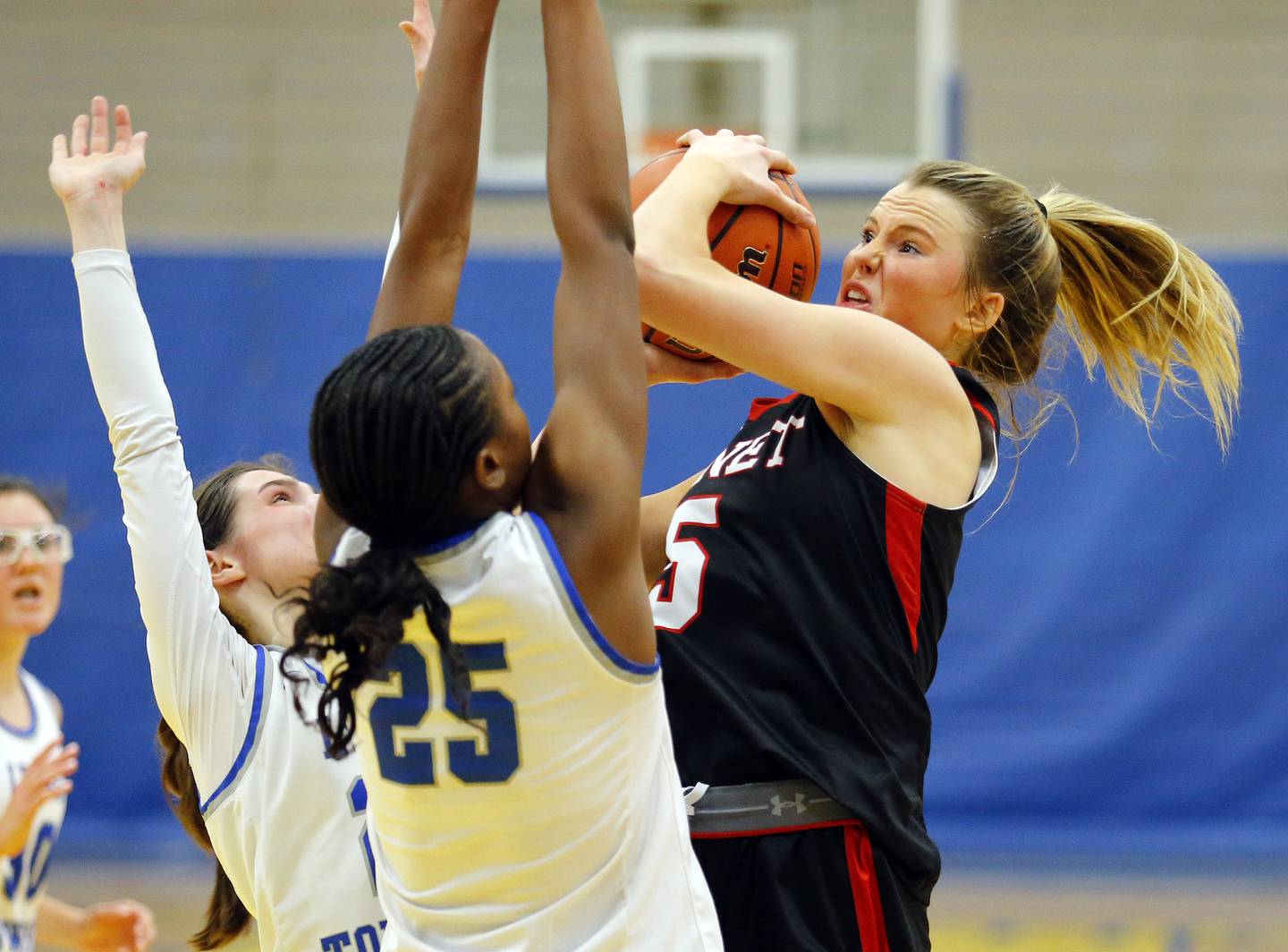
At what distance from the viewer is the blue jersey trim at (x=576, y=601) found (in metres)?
1.69

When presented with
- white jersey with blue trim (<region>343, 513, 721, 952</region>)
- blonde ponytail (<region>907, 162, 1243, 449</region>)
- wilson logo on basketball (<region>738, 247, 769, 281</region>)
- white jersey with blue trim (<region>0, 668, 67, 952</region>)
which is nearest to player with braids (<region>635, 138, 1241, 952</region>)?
wilson logo on basketball (<region>738, 247, 769, 281</region>)

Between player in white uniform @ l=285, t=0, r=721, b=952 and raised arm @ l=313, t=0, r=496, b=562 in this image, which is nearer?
player in white uniform @ l=285, t=0, r=721, b=952

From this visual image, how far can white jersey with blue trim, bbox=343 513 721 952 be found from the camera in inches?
66.8

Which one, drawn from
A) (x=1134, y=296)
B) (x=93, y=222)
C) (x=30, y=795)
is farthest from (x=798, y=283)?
(x=30, y=795)

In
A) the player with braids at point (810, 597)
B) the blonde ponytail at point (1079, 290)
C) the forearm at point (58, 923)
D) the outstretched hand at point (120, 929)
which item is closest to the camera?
the player with braids at point (810, 597)

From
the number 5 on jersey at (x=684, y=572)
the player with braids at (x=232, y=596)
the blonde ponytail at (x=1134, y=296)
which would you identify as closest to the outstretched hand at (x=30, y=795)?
the player with braids at (x=232, y=596)

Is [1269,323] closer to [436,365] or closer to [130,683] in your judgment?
[130,683]

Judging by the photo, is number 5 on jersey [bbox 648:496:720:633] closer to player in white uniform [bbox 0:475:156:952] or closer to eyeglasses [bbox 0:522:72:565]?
player in white uniform [bbox 0:475:156:952]

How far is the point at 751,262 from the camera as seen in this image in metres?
2.40

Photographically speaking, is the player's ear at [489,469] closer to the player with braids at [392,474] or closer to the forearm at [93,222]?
the player with braids at [392,474]

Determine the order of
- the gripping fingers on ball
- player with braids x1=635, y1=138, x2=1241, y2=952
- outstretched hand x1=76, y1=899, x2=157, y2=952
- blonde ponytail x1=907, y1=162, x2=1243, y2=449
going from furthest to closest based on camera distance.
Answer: outstretched hand x1=76, y1=899, x2=157, y2=952 < blonde ponytail x1=907, y1=162, x2=1243, y2=449 < the gripping fingers on ball < player with braids x1=635, y1=138, x2=1241, y2=952

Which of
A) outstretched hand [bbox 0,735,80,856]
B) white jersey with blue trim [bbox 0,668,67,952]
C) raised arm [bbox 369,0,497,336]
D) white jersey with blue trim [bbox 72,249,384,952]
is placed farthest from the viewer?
white jersey with blue trim [bbox 0,668,67,952]

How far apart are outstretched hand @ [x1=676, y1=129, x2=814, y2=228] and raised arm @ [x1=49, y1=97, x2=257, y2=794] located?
79cm

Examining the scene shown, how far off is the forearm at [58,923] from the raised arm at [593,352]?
101 inches
